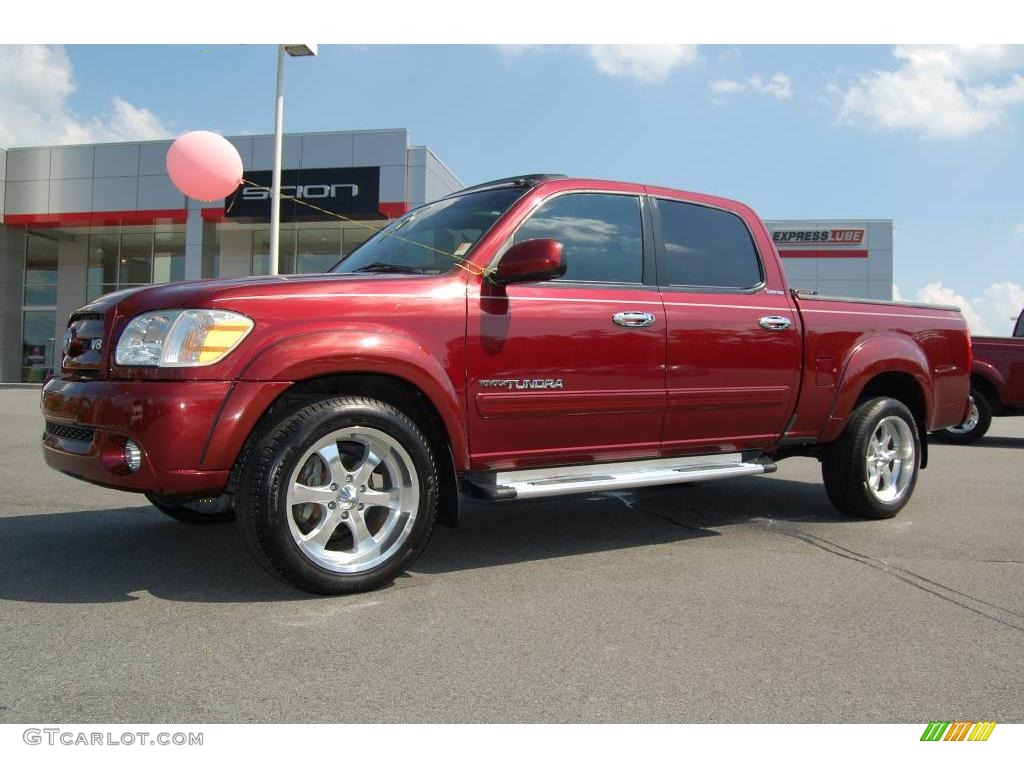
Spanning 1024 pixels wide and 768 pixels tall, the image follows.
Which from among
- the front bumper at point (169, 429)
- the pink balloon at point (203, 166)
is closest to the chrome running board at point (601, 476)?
the front bumper at point (169, 429)

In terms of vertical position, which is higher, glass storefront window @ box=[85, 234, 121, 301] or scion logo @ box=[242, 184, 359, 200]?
scion logo @ box=[242, 184, 359, 200]

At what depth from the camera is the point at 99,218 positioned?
26.0m

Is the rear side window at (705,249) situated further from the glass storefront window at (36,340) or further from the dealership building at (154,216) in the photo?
the glass storefront window at (36,340)

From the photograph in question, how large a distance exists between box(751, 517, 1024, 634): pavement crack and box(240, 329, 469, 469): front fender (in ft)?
7.27

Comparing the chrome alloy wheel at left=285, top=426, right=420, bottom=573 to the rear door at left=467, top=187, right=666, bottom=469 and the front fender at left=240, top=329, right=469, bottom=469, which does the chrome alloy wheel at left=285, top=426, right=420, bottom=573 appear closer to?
the front fender at left=240, top=329, right=469, bottom=469

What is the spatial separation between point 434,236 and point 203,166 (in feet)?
24.7

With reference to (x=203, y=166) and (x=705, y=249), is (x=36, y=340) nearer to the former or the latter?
(x=203, y=166)

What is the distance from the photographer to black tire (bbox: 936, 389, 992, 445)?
36.1 ft

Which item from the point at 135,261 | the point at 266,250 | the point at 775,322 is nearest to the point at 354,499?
the point at 775,322

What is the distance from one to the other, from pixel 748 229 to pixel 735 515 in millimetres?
1901

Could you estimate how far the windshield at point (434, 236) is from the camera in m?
4.11

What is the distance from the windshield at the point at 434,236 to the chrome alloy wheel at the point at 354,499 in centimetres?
95

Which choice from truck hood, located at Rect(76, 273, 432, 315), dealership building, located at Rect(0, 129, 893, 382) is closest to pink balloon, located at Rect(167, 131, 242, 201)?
truck hood, located at Rect(76, 273, 432, 315)

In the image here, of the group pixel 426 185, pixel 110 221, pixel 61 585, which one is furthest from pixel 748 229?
pixel 110 221
